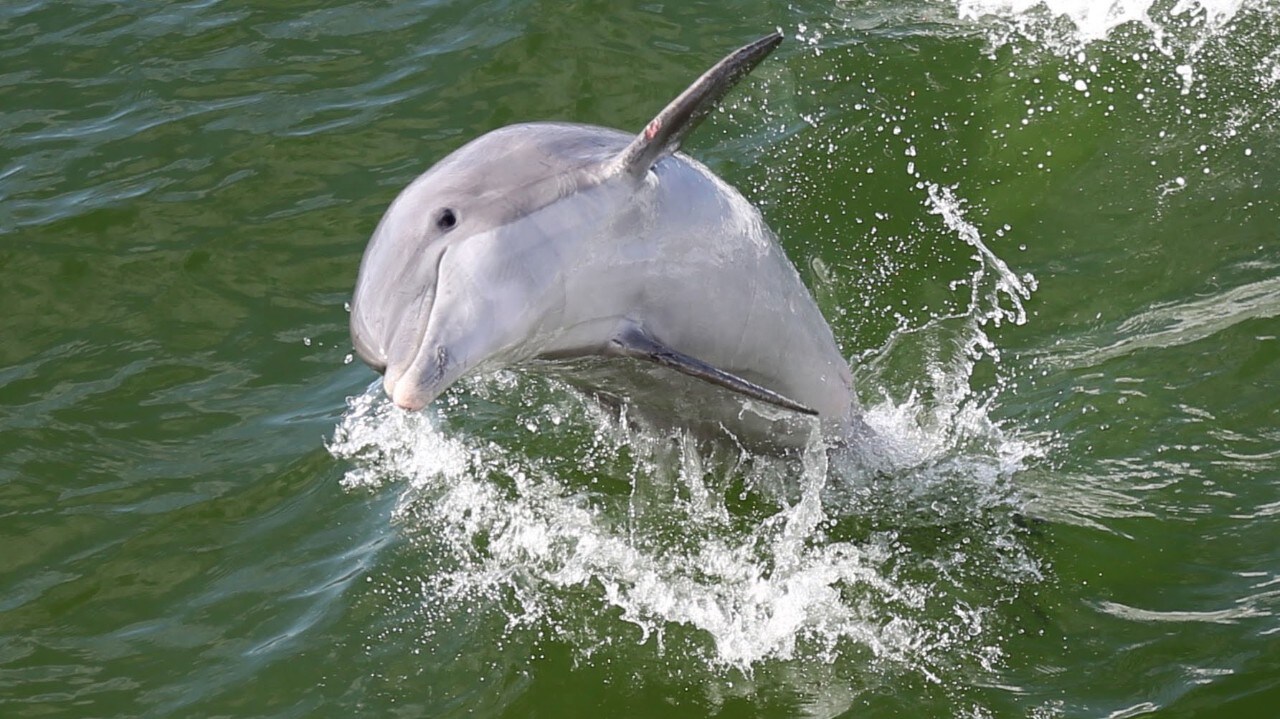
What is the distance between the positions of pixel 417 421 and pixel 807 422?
232 centimetres

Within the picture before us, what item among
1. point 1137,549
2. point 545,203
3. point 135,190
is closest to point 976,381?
point 1137,549

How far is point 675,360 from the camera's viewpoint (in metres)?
4.60

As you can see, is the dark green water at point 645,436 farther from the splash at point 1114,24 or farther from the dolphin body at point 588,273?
the dolphin body at point 588,273

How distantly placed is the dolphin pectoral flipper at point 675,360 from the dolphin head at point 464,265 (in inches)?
11.7

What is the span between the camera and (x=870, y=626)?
5754 millimetres

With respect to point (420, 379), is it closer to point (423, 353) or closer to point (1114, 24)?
point (423, 353)

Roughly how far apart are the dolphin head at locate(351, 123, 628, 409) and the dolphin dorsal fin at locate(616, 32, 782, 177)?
12 cm

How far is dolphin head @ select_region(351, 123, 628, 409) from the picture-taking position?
4250 mm

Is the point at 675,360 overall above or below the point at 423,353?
below

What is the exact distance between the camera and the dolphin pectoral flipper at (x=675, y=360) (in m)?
4.59

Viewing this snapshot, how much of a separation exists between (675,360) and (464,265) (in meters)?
0.72

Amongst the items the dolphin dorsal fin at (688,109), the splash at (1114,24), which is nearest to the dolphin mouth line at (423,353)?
the dolphin dorsal fin at (688,109)

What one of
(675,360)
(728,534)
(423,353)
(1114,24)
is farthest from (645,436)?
(1114,24)

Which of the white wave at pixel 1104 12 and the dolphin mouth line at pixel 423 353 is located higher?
the white wave at pixel 1104 12
